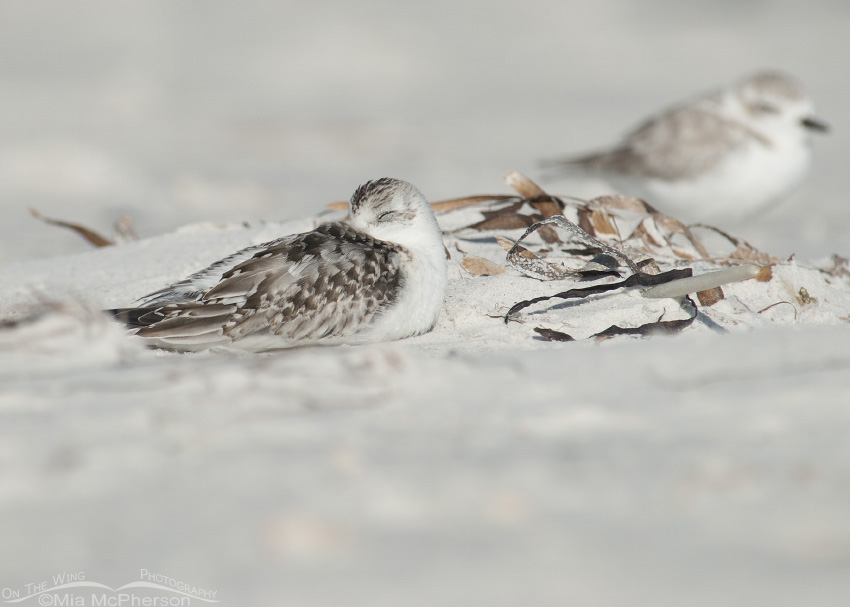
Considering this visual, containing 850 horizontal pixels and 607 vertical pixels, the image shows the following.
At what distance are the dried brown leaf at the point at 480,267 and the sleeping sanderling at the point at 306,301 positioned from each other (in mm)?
573

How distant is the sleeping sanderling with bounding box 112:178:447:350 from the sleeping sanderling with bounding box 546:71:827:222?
383 cm

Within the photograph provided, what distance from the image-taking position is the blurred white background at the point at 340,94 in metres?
7.44

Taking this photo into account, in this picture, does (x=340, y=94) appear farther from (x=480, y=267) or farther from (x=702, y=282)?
(x=702, y=282)

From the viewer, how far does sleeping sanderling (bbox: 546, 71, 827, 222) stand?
6.30 metres

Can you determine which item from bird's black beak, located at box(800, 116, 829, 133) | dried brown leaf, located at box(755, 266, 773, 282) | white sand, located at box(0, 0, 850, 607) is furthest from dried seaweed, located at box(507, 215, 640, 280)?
bird's black beak, located at box(800, 116, 829, 133)

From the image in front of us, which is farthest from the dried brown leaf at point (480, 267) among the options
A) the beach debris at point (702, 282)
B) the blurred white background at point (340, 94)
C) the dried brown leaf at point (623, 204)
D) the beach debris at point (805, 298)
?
the blurred white background at point (340, 94)

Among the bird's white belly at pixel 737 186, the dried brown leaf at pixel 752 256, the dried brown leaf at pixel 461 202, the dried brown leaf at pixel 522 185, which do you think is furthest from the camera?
the bird's white belly at pixel 737 186

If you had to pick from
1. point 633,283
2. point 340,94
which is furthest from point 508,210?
point 340,94

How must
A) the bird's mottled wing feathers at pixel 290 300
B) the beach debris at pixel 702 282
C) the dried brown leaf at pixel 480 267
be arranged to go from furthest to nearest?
1. the dried brown leaf at pixel 480 267
2. the beach debris at pixel 702 282
3. the bird's mottled wing feathers at pixel 290 300

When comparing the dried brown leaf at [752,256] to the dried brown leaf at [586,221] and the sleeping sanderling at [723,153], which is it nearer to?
the dried brown leaf at [586,221]

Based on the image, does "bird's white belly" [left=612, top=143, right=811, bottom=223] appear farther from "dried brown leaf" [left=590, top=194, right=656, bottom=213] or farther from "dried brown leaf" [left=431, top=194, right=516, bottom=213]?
"dried brown leaf" [left=431, top=194, right=516, bottom=213]

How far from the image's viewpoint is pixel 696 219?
6.50 m

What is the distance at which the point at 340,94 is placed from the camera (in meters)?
10.5

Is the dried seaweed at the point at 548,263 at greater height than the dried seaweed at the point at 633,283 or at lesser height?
greater
